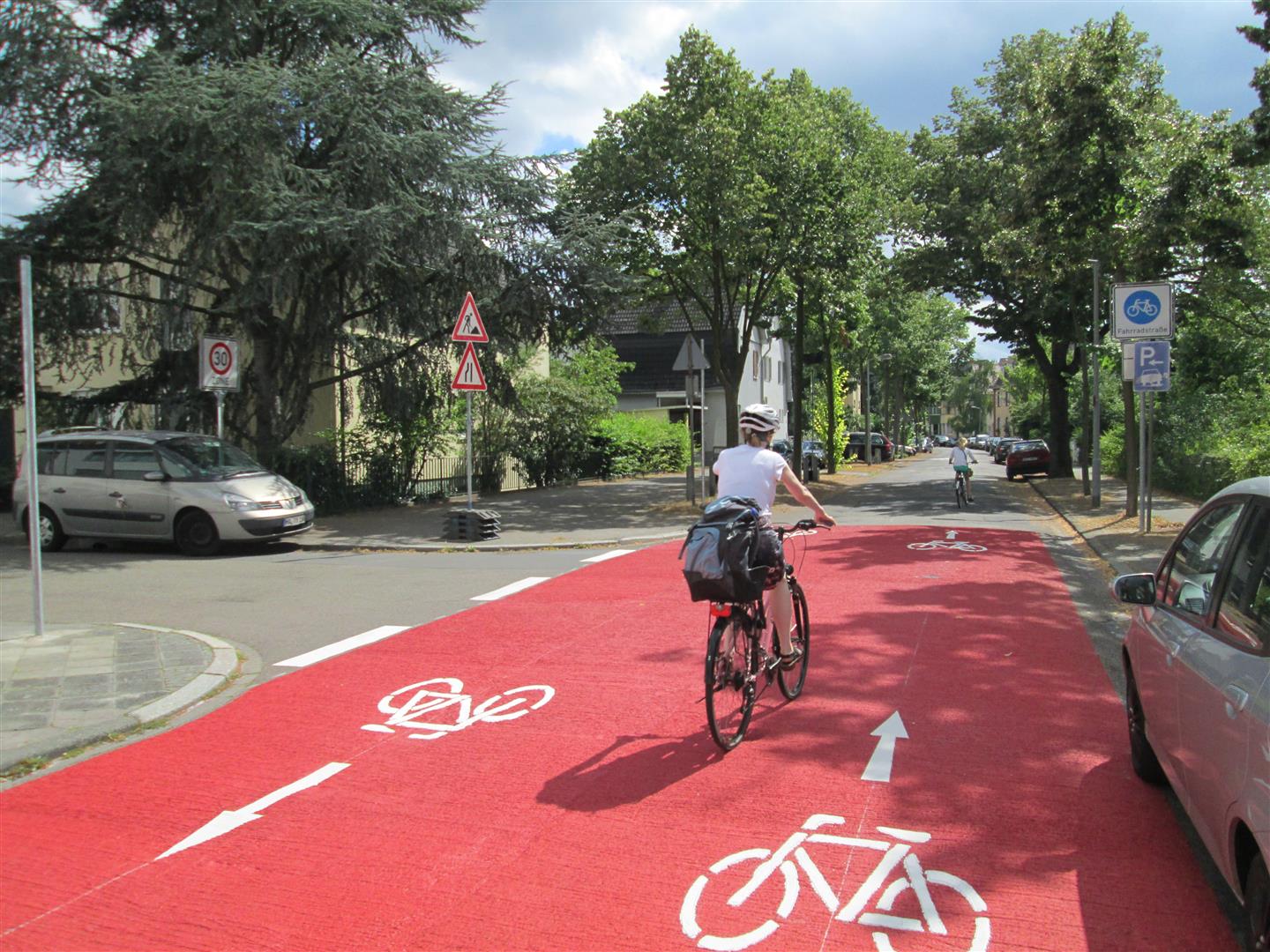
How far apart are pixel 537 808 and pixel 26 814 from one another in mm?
2465

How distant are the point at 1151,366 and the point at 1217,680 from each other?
13092 mm

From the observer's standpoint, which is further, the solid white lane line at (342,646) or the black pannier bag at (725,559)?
the solid white lane line at (342,646)

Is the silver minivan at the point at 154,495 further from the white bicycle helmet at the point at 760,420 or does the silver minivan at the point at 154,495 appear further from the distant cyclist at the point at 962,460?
the distant cyclist at the point at 962,460

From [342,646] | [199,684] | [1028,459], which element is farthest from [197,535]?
[1028,459]

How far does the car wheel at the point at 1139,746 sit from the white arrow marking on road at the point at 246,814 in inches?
156

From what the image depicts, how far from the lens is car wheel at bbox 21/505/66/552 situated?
1470 centimetres

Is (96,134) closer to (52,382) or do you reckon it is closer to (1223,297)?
(52,382)

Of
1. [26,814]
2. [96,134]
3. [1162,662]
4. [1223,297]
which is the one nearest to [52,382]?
[96,134]

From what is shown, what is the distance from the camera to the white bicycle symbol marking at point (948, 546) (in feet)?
45.7

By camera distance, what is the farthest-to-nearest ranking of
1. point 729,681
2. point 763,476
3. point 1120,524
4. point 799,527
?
point 1120,524 → point 799,527 → point 763,476 → point 729,681

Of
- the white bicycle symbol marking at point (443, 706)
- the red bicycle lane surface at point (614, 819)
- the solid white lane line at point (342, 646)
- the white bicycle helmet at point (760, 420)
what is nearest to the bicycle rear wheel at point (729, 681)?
the red bicycle lane surface at point (614, 819)

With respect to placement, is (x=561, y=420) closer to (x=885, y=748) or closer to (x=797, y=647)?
(x=797, y=647)

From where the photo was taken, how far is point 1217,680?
10.7 ft

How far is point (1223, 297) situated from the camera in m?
22.2
